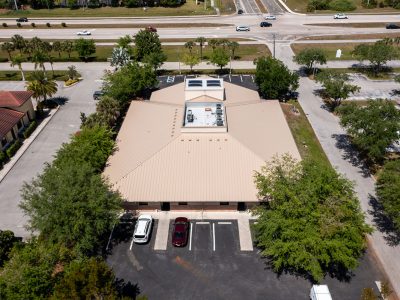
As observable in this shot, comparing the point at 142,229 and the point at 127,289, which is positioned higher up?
the point at 142,229

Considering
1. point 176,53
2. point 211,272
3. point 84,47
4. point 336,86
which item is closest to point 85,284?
point 211,272

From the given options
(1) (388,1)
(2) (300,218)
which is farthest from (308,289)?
(1) (388,1)

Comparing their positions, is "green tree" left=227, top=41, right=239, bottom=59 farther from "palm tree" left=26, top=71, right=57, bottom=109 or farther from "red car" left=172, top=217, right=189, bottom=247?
"red car" left=172, top=217, right=189, bottom=247

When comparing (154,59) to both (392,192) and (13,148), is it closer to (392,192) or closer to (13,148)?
(13,148)

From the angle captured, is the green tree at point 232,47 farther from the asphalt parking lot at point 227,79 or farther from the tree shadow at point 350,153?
the tree shadow at point 350,153

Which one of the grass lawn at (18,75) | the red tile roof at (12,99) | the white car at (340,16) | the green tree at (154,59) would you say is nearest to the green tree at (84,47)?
the grass lawn at (18,75)

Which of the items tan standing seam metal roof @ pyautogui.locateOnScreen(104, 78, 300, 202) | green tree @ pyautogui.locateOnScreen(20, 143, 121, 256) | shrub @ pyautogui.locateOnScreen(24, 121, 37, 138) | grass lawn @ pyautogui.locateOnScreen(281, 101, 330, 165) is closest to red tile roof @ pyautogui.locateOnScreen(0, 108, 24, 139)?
shrub @ pyautogui.locateOnScreen(24, 121, 37, 138)
